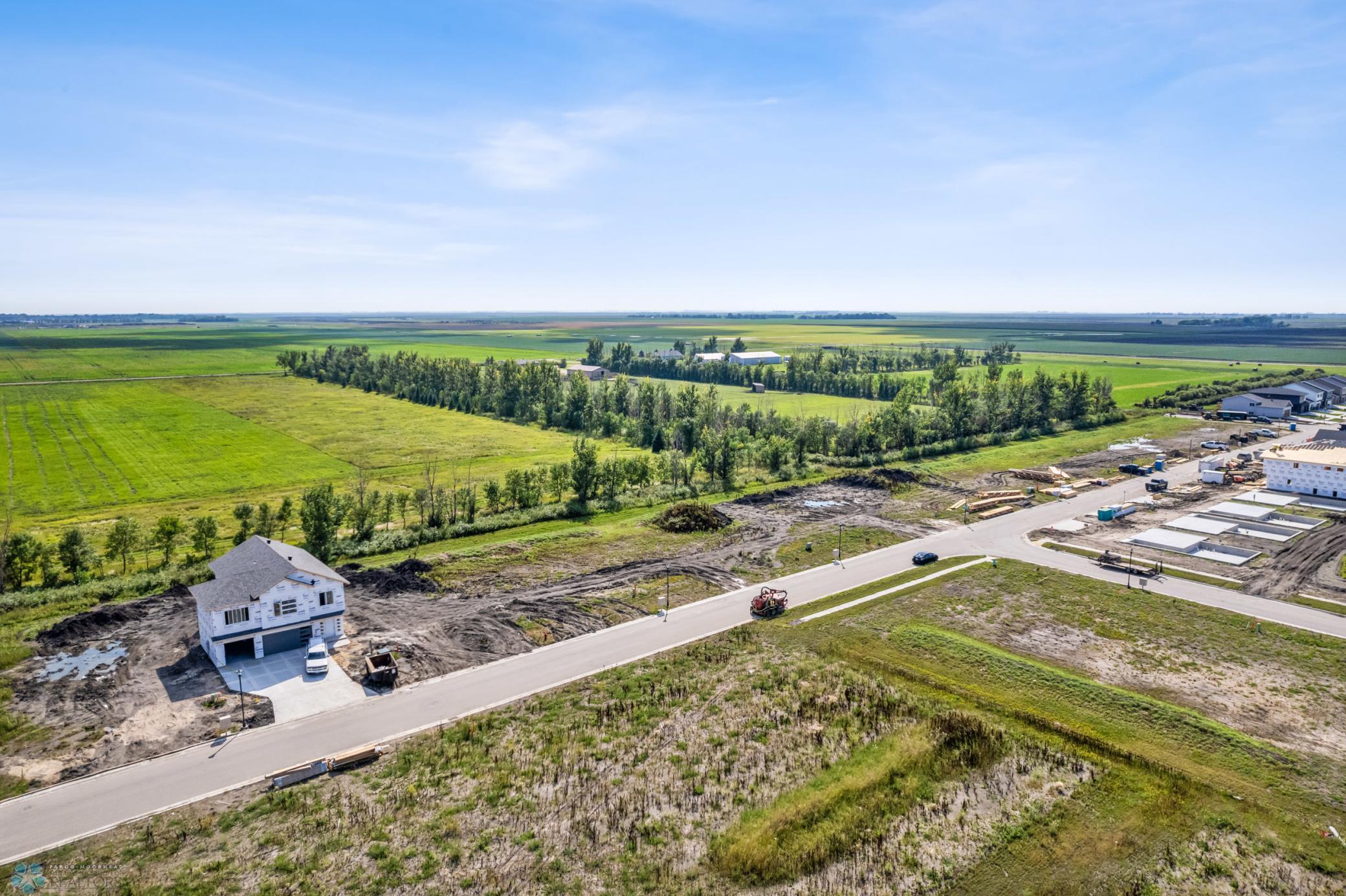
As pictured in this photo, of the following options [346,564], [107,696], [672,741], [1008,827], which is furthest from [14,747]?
[1008,827]

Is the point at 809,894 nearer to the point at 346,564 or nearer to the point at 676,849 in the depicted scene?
the point at 676,849

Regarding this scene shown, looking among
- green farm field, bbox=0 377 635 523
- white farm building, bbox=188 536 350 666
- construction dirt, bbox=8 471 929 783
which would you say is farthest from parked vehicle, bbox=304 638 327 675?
green farm field, bbox=0 377 635 523

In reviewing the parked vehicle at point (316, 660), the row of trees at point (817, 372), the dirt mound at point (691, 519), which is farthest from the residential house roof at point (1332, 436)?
the parked vehicle at point (316, 660)

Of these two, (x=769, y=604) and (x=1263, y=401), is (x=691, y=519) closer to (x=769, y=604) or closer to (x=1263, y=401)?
(x=769, y=604)

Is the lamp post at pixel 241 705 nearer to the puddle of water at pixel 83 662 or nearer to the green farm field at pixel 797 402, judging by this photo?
the puddle of water at pixel 83 662

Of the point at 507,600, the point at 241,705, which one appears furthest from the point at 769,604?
the point at 241,705

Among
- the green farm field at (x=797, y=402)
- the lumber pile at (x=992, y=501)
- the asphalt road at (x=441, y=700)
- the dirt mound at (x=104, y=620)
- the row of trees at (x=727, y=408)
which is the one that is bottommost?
the asphalt road at (x=441, y=700)

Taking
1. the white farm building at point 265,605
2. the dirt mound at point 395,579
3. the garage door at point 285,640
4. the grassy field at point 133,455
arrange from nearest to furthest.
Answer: the white farm building at point 265,605 → the garage door at point 285,640 → the dirt mound at point 395,579 → the grassy field at point 133,455
